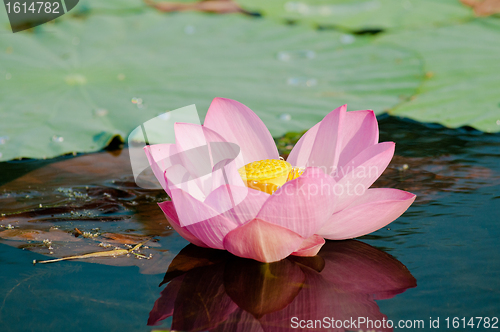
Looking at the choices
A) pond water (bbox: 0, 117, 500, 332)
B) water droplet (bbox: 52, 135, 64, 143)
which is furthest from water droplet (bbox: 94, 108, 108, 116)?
pond water (bbox: 0, 117, 500, 332)

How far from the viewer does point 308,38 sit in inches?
94.2

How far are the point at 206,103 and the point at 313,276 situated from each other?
110 cm

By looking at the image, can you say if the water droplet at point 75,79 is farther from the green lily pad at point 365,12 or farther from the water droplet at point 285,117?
the green lily pad at point 365,12

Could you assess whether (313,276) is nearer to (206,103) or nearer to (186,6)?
(206,103)

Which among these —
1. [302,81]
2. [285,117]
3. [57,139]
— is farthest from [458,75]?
[57,139]

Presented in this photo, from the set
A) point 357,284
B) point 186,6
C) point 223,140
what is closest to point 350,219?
point 357,284

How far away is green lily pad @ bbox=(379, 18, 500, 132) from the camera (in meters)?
1.56

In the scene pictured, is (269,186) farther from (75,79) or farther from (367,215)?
(75,79)

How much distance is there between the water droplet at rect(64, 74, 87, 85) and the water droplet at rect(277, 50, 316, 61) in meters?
0.99

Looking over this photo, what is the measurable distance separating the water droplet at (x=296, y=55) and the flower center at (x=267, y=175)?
1430 millimetres

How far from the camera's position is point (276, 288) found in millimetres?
770

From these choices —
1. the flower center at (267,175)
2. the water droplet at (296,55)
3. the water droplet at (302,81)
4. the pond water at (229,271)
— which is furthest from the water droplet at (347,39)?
the flower center at (267,175)

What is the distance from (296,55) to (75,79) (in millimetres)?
1130

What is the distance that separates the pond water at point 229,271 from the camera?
2.32 ft
